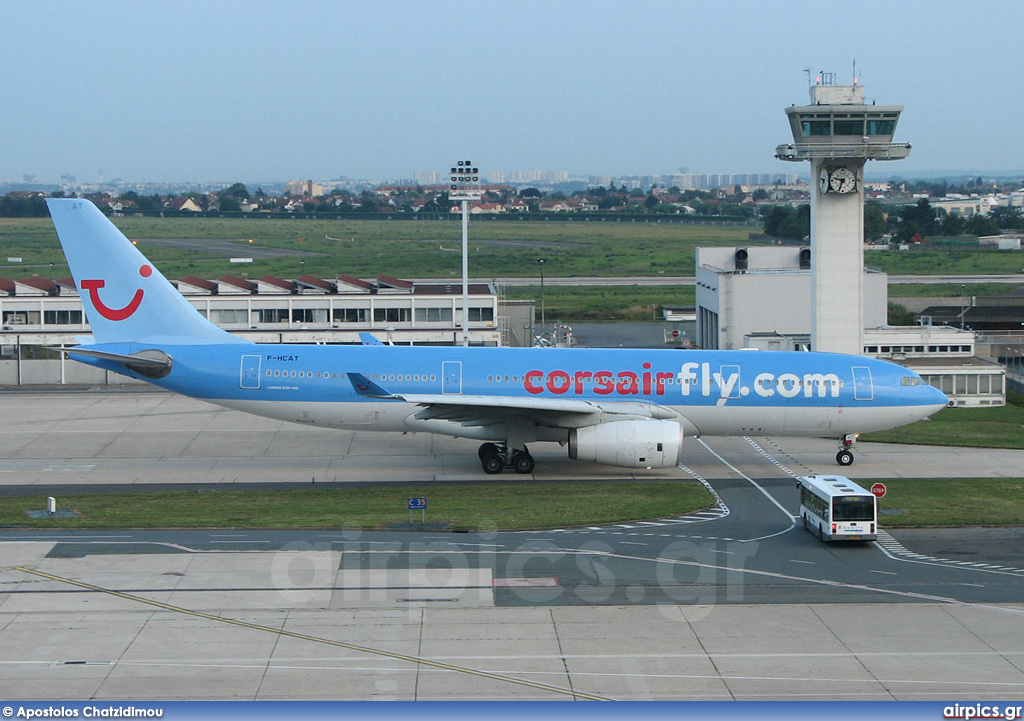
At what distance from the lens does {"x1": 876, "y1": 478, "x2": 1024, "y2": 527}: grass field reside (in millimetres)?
32250

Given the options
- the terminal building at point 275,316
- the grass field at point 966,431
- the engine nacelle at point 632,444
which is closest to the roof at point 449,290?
the terminal building at point 275,316

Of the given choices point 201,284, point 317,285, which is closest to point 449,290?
point 317,285

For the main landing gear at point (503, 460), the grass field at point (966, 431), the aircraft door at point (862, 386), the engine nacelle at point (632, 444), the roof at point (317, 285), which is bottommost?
the grass field at point (966, 431)

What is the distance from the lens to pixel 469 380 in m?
39.8

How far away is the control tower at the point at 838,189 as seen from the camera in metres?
51.6

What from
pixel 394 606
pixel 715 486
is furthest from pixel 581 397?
pixel 394 606

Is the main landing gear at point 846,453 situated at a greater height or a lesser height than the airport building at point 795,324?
lesser

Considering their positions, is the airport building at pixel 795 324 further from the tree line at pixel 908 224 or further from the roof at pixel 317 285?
the tree line at pixel 908 224

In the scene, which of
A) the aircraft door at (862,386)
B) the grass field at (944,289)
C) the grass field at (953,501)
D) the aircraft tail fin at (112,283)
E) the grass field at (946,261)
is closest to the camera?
the grass field at (953,501)

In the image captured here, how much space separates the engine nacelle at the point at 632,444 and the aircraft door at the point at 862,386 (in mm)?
6738

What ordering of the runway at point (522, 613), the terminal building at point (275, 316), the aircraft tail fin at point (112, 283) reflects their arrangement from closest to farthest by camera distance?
the runway at point (522, 613), the aircraft tail fin at point (112, 283), the terminal building at point (275, 316)

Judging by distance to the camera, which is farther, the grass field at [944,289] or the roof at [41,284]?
the grass field at [944,289]

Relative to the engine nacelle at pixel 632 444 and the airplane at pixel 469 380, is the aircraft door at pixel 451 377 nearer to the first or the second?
the airplane at pixel 469 380

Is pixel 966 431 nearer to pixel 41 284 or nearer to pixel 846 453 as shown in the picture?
pixel 846 453
